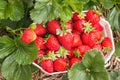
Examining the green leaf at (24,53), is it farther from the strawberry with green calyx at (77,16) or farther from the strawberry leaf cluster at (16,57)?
the strawberry with green calyx at (77,16)

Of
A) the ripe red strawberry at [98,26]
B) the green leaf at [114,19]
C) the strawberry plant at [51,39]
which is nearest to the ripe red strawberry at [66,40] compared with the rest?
the strawberry plant at [51,39]

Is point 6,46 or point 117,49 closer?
point 6,46

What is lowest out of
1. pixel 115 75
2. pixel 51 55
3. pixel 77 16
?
pixel 115 75

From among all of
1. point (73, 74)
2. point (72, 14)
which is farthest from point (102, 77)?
point (72, 14)

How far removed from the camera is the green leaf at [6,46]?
3.71 ft

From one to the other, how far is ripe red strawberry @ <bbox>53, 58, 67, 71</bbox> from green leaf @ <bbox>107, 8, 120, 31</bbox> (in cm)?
25

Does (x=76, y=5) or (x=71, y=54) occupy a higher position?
(x=76, y=5)

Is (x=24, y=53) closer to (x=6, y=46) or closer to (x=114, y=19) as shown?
(x=6, y=46)

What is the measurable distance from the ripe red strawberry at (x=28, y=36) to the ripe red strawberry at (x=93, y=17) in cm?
18

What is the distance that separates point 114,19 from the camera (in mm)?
1274

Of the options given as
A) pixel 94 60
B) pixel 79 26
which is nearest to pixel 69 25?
pixel 79 26

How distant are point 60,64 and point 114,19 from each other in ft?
0.91

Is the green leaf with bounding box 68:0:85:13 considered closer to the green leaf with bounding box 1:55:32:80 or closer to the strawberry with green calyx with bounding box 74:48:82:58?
the strawberry with green calyx with bounding box 74:48:82:58

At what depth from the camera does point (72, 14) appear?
1.13m
